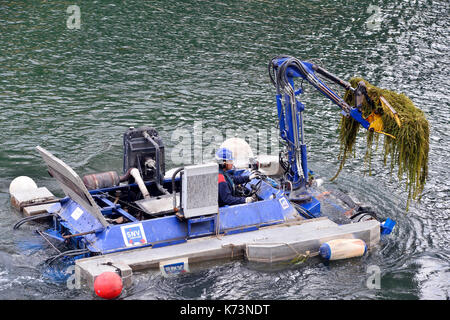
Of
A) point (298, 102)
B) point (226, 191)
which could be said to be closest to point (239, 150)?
point (298, 102)

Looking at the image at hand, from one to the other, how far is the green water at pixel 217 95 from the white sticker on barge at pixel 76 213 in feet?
2.56

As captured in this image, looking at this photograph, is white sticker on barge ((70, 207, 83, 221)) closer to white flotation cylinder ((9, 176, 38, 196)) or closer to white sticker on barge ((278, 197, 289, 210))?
white flotation cylinder ((9, 176, 38, 196))

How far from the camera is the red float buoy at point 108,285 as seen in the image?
1052 centimetres

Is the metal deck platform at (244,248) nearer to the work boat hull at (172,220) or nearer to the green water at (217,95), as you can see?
the work boat hull at (172,220)

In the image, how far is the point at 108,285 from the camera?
10.5 metres

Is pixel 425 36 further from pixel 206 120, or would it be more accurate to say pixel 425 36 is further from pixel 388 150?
pixel 388 150

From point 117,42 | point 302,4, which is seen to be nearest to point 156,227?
point 117,42

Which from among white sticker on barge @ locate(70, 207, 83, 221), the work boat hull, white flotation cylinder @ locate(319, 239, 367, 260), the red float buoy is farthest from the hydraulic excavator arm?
the red float buoy

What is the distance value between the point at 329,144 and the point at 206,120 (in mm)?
3874

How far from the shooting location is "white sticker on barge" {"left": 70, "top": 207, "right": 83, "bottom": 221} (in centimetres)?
1227

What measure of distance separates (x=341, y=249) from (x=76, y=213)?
5.10 metres

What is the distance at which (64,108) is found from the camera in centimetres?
2031

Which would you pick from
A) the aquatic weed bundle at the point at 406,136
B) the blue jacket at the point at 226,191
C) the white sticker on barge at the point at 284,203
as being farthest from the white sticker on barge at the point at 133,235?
the aquatic weed bundle at the point at 406,136

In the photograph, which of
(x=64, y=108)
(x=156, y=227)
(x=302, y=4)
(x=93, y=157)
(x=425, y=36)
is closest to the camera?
(x=156, y=227)
